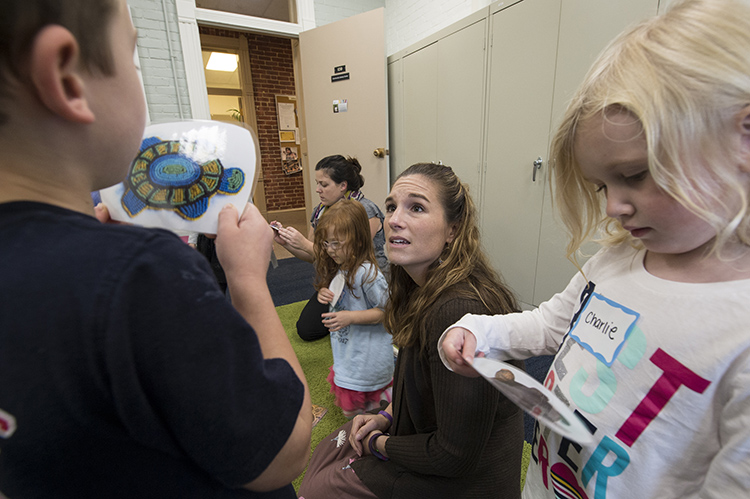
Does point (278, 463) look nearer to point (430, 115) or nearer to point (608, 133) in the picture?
point (608, 133)

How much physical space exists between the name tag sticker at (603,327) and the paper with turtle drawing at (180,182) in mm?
645

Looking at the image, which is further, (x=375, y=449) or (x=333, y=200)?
(x=333, y=200)

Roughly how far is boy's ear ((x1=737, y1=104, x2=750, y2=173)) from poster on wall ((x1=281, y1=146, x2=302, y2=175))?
7764 mm

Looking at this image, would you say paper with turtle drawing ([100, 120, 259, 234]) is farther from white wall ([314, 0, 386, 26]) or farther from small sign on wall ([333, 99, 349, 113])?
→ white wall ([314, 0, 386, 26])

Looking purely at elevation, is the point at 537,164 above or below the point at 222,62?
below

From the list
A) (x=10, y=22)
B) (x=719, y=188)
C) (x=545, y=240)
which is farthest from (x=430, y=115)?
(x=10, y=22)

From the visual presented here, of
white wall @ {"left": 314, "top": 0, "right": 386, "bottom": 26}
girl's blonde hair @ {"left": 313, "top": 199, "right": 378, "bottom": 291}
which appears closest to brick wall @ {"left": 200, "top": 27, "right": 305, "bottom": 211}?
white wall @ {"left": 314, "top": 0, "right": 386, "bottom": 26}

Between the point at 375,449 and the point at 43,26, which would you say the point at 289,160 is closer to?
the point at 375,449

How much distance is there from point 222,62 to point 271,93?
1.22 m

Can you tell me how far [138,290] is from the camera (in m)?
0.30

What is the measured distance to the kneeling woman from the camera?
85cm

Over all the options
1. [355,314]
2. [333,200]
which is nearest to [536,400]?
[355,314]

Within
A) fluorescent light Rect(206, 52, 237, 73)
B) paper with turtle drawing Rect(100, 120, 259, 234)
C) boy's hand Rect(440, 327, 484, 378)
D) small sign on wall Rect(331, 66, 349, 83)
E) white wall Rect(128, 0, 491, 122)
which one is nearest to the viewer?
paper with turtle drawing Rect(100, 120, 259, 234)

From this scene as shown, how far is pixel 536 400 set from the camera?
0.52 m
